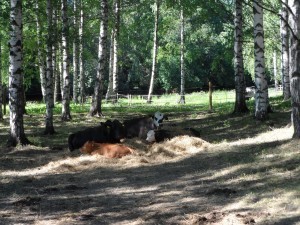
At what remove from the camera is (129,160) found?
11.5 metres

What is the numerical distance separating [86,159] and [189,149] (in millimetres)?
2706

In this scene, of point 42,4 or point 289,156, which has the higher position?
point 42,4

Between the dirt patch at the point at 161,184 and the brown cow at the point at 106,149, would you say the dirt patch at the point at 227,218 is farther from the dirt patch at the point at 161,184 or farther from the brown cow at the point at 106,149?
the brown cow at the point at 106,149

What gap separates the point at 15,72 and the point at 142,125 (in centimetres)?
418

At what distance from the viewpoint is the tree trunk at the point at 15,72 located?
44.4 ft

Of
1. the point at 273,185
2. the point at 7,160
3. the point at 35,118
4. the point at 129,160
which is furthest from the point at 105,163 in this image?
the point at 35,118

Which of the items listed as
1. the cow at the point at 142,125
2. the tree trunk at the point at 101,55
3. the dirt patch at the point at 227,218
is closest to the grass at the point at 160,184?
the dirt patch at the point at 227,218

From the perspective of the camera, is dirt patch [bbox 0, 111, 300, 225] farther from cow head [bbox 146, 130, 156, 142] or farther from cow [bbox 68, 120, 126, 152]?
cow [bbox 68, 120, 126, 152]

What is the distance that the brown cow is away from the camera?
39.1 feet

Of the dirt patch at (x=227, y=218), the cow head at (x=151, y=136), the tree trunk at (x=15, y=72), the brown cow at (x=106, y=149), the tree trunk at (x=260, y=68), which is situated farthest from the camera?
the tree trunk at (x=260, y=68)

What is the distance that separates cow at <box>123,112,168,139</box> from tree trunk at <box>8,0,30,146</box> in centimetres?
325

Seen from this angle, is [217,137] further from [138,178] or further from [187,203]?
[187,203]

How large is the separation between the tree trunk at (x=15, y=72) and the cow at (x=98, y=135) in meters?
1.74

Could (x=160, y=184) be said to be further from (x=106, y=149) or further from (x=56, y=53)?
Result: (x=56, y=53)
